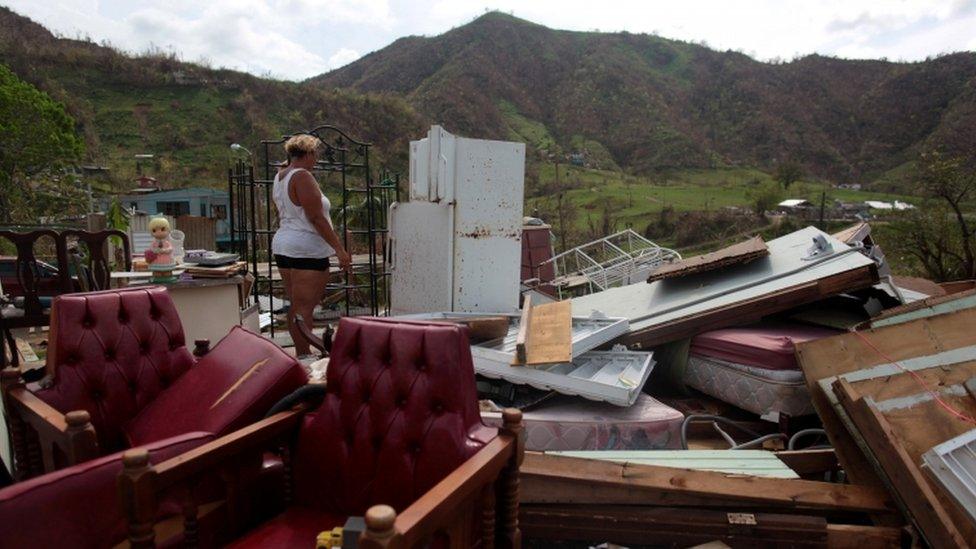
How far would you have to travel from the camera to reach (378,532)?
1210mm

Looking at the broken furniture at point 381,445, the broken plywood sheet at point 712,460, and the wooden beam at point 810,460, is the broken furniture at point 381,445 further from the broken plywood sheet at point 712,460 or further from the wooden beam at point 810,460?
the wooden beam at point 810,460

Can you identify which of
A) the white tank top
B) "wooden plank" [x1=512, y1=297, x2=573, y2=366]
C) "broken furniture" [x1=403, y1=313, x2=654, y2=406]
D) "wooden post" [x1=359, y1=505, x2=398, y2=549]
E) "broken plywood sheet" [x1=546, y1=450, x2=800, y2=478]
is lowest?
"broken plywood sheet" [x1=546, y1=450, x2=800, y2=478]

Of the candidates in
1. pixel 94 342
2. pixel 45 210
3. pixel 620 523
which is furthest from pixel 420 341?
pixel 45 210

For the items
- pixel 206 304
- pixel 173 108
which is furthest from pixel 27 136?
pixel 206 304

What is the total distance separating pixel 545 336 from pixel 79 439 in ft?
8.08

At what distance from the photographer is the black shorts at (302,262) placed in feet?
13.0

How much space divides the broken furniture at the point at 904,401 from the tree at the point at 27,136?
67.8ft

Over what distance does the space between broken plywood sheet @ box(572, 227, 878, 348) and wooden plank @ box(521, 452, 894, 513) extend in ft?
4.57

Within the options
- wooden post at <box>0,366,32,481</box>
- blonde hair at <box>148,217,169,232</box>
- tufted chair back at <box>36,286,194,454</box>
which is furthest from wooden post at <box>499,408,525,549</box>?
blonde hair at <box>148,217,169,232</box>

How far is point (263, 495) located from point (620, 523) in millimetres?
1378

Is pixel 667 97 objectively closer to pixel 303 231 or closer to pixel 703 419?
pixel 303 231

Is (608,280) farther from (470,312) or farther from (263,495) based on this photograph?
(263,495)

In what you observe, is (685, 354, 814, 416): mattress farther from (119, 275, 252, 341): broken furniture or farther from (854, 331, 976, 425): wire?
(119, 275, 252, 341): broken furniture

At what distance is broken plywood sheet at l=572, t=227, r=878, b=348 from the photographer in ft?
11.9
